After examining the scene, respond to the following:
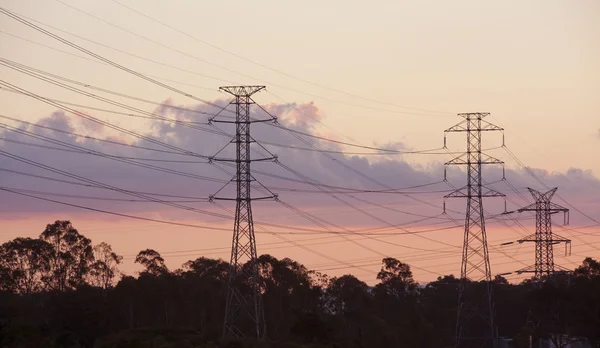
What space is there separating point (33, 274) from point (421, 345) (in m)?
49.1

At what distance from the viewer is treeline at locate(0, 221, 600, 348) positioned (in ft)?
358

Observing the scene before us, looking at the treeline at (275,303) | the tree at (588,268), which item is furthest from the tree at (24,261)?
the tree at (588,268)

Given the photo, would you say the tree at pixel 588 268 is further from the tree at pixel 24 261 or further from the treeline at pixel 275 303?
the tree at pixel 24 261

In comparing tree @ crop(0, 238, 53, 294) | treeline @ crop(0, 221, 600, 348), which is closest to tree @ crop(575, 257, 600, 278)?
treeline @ crop(0, 221, 600, 348)

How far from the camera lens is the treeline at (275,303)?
109062mm

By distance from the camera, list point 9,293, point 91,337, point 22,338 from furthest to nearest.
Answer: point 9,293
point 91,337
point 22,338

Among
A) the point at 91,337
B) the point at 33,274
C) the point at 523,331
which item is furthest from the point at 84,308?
the point at 523,331

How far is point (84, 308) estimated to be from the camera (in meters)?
110

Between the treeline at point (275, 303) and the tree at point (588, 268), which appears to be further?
the tree at point (588, 268)

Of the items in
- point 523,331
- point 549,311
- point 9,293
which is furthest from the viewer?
point 9,293

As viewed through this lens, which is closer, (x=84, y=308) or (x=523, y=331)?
(x=84, y=308)

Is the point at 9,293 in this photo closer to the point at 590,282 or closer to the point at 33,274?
the point at 33,274

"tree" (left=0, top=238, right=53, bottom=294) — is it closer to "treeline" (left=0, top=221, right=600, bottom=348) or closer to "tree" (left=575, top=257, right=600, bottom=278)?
"treeline" (left=0, top=221, right=600, bottom=348)

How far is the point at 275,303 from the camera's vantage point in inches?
5369
